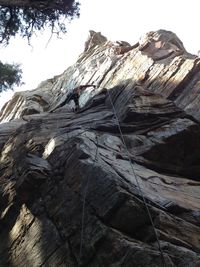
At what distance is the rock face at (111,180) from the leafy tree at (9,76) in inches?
110

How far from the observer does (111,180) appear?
871 centimetres

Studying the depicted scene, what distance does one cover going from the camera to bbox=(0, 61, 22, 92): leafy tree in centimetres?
2028

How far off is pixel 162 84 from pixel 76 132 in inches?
211

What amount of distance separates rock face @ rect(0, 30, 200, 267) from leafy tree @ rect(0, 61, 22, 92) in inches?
110

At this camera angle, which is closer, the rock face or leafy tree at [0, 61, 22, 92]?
the rock face

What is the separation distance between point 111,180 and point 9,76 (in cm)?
1334

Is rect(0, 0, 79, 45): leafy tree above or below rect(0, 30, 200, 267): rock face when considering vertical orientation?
above

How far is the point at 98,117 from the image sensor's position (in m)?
14.9

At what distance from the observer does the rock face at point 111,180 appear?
782 cm

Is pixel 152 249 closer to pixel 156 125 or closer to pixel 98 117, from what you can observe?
pixel 156 125

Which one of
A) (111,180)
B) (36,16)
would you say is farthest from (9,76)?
(111,180)

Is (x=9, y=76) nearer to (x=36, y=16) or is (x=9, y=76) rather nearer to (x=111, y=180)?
(x=36, y=16)

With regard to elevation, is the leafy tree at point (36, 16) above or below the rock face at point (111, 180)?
above

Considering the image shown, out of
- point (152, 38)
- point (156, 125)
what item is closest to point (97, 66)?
point (152, 38)
